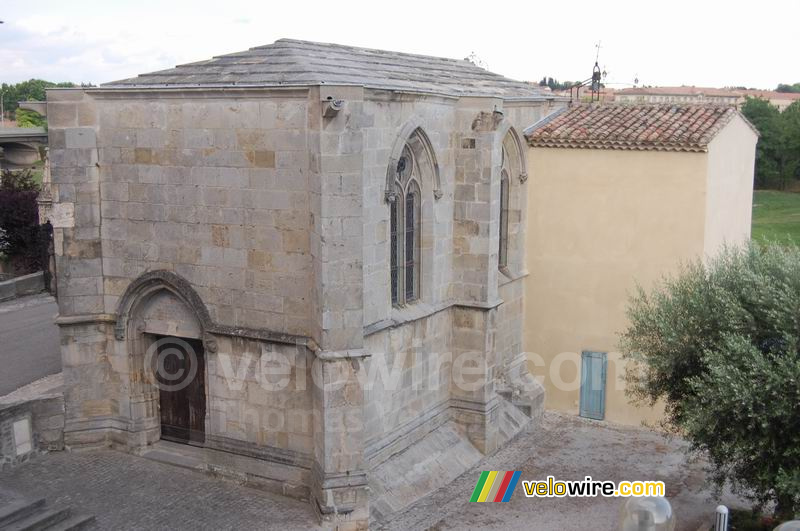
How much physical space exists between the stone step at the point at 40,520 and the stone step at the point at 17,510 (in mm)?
44

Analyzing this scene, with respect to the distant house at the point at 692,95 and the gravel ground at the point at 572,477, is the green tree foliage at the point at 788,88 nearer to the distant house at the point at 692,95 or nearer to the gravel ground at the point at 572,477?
the distant house at the point at 692,95

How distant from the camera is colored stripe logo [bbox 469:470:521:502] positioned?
14742 mm

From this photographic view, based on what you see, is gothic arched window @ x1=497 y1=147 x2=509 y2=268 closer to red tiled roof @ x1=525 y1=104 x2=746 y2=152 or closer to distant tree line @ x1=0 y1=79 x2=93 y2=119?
red tiled roof @ x1=525 y1=104 x2=746 y2=152

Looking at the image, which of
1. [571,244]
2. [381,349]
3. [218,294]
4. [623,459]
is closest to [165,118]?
[218,294]

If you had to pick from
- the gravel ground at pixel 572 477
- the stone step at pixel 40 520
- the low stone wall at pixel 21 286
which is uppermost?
the low stone wall at pixel 21 286

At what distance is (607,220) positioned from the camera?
59.3 feet

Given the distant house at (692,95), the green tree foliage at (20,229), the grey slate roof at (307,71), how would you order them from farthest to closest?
the distant house at (692,95)
the green tree foliage at (20,229)
the grey slate roof at (307,71)

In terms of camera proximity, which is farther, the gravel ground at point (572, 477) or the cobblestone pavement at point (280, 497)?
the gravel ground at point (572, 477)

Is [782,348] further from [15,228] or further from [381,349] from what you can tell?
[15,228]

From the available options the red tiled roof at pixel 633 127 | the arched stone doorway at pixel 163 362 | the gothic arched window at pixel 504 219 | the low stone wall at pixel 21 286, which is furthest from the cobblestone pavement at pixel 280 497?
the low stone wall at pixel 21 286

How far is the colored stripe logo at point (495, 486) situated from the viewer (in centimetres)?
1474

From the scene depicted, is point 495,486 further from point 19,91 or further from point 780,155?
point 19,91

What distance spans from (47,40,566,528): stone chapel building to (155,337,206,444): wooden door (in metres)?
0.04

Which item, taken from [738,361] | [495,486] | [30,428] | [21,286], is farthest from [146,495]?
[21,286]
